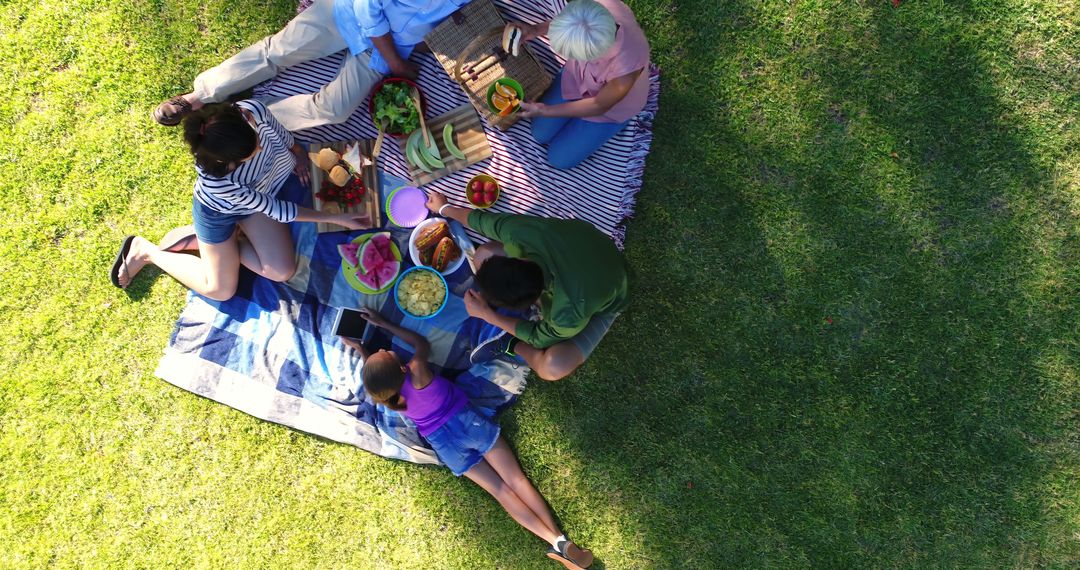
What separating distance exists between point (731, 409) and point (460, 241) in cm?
267

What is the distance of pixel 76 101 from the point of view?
5438 mm

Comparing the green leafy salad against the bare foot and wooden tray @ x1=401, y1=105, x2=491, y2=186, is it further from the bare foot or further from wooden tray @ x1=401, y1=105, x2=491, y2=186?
the bare foot

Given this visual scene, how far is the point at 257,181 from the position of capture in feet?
14.8

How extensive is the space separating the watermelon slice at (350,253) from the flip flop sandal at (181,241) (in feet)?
4.46

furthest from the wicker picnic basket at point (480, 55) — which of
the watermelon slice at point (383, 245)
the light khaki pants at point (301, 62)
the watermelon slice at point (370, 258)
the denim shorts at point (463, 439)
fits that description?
the denim shorts at point (463, 439)

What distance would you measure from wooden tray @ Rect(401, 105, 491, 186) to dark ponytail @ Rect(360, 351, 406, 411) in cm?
153

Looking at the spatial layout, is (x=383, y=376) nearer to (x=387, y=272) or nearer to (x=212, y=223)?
(x=387, y=272)

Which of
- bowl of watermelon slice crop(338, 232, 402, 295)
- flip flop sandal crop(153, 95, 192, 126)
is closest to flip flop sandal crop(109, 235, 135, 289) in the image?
flip flop sandal crop(153, 95, 192, 126)

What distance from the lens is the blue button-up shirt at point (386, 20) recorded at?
4.48 metres

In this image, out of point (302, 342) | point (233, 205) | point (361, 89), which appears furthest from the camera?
point (302, 342)

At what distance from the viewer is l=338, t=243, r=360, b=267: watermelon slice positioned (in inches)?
197

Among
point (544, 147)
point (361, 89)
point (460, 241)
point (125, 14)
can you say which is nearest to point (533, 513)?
point (460, 241)

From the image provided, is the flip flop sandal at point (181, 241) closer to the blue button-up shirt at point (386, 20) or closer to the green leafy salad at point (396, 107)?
the green leafy salad at point (396, 107)

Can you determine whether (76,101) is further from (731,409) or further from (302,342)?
(731,409)
